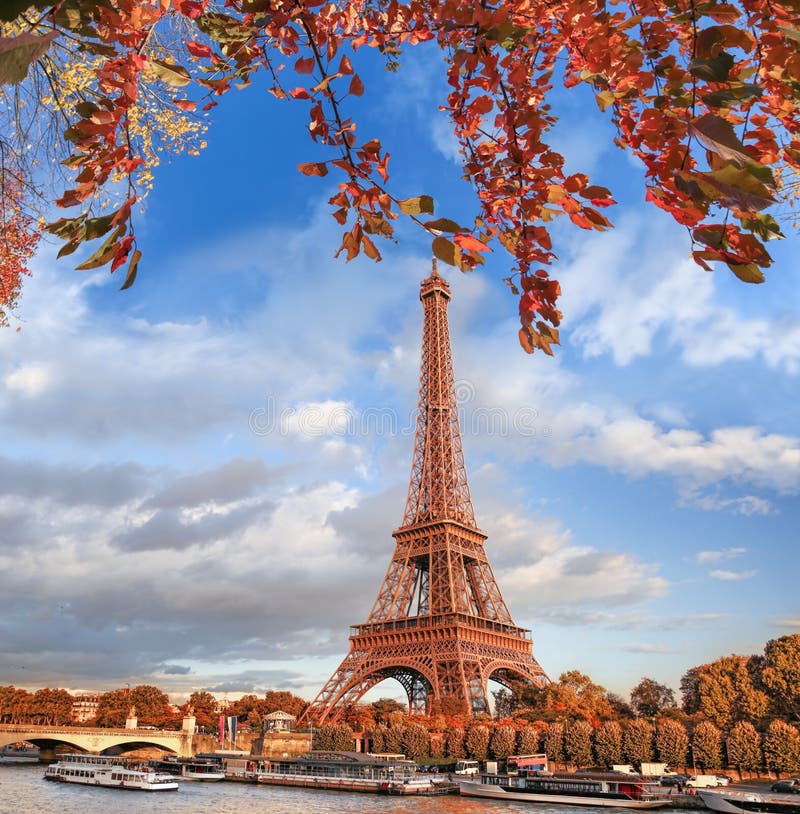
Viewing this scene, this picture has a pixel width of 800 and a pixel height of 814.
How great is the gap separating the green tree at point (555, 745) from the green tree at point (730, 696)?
11.6 metres

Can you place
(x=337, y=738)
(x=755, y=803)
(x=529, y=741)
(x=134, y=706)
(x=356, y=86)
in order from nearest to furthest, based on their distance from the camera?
1. (x=356, y=86)
2. (x=755, y=803)
3. (x=529, y=741)
4. (x=337, y=738)
5. (x=134, y=706)

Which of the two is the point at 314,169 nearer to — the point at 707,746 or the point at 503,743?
the point at 707,746

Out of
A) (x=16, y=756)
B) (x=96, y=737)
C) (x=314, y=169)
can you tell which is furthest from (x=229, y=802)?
(x=16, y=756)

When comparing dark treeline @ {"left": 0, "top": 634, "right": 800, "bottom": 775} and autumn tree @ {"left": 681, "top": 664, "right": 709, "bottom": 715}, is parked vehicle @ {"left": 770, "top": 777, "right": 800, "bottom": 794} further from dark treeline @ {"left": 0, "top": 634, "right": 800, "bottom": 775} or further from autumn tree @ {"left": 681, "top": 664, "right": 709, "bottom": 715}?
autumn tree @ {"left": 681, "top": 664, "right": 709, "bottom": 715}

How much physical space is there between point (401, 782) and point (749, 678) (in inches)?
1124

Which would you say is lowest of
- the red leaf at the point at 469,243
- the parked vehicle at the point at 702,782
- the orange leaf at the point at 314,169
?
the parked vehicle at the point at 702,782

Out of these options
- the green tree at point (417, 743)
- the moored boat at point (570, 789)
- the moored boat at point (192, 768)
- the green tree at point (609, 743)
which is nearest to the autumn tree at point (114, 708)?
the moored boat at point (192, 768)

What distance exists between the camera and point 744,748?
4428 centimetres

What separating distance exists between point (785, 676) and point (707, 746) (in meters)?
9.59

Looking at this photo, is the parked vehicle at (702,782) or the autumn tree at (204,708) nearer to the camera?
the parked vehicle at (702,782)

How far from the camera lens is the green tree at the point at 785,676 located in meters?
49.6

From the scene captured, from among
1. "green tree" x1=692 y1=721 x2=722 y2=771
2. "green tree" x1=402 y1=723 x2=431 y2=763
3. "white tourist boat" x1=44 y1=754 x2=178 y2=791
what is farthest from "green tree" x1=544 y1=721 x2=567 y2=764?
"white tourist boat" x1=44 y1=754 x2=178 y2=791

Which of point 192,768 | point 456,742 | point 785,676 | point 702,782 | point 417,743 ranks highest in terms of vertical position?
point 785,676

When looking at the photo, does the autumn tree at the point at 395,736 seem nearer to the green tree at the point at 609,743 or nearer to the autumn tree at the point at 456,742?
the autumn tree at the point at 456,742
